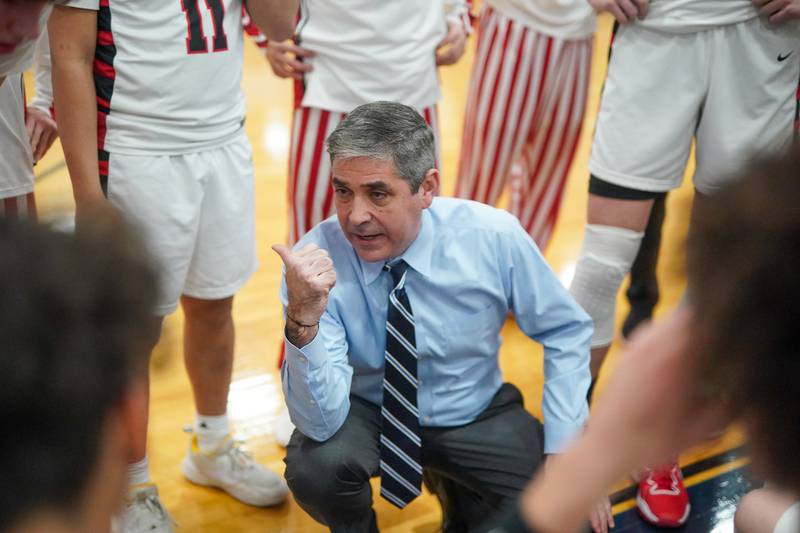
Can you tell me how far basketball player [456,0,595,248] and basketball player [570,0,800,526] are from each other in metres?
0.64

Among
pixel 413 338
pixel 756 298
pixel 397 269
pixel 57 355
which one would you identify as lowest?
pixel 413 338

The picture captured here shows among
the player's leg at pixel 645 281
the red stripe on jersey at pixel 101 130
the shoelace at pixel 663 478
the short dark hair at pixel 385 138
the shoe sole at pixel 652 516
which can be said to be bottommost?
the shoe sole at pixel 652 516

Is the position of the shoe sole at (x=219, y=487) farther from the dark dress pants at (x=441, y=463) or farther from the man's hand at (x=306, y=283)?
the man's hand at (x=306, y=283)

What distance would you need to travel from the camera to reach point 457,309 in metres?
2.38

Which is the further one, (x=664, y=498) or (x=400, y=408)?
(x=664, y=498)

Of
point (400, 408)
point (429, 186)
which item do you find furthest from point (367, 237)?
point (400, 408)

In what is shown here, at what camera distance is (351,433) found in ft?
7.63

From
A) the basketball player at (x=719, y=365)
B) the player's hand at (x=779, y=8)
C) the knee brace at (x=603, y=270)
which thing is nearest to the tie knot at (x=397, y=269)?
the knee brace at (x=603, y=270)

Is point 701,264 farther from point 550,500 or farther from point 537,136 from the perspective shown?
point 537,136

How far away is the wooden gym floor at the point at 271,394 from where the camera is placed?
8.84 feet

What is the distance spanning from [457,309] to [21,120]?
3.83 feet

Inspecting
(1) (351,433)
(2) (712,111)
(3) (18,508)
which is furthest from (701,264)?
(2) (712,111)

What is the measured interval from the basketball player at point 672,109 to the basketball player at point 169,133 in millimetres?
900

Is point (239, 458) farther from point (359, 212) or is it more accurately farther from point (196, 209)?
point (359, 212)
